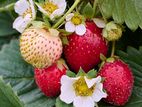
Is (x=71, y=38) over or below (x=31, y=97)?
over

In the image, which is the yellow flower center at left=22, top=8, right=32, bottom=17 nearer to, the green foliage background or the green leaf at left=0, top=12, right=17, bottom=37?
the green foliage background

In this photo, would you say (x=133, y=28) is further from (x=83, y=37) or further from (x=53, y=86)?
(x=53, y=86)

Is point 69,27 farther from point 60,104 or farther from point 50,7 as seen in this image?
point 60,104

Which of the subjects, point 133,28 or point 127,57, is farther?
point 127,57

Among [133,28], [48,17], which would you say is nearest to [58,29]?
[48,17]

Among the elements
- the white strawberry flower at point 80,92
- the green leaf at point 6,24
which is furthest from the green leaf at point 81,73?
the green leaf at point 6,24

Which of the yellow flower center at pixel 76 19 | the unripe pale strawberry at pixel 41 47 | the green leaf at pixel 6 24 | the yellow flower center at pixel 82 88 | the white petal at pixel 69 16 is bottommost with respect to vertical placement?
the yellow flower center at pixel 82 88

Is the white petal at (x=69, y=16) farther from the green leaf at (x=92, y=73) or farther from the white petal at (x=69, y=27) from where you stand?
the green leaf at (x=92, y=73)
